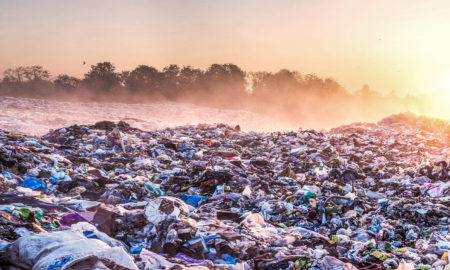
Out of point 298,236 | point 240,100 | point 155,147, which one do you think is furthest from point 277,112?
point 298,236

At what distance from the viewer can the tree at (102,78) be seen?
87.1ft

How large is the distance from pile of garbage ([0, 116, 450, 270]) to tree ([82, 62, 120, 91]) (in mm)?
17884

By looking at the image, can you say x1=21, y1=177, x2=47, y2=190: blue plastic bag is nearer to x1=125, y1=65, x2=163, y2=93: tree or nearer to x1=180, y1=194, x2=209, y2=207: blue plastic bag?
x1=180, y1=194, x2=209, y2=207: blue plastic bag

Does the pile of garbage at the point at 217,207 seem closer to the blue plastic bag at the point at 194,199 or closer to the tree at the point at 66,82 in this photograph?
the blue plastic bag at the point at 194,199

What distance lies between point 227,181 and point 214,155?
2368 mm

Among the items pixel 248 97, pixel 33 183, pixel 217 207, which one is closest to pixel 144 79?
pixel 248 97

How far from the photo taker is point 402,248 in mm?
3496

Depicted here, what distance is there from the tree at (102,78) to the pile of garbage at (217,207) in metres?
17.9

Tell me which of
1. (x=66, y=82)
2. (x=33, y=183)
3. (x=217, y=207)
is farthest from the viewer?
(x=66, y=82)

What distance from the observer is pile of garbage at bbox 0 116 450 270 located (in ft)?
9.39

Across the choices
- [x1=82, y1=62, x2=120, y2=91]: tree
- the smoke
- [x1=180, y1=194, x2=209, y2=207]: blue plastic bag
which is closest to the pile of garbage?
[x1=180, y1=194, x2=209, y2=207]: blue plastic bag

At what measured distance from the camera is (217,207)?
494 centimetres

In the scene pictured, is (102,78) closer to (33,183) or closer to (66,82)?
(66,82)

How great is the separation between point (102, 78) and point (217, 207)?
2497cm
